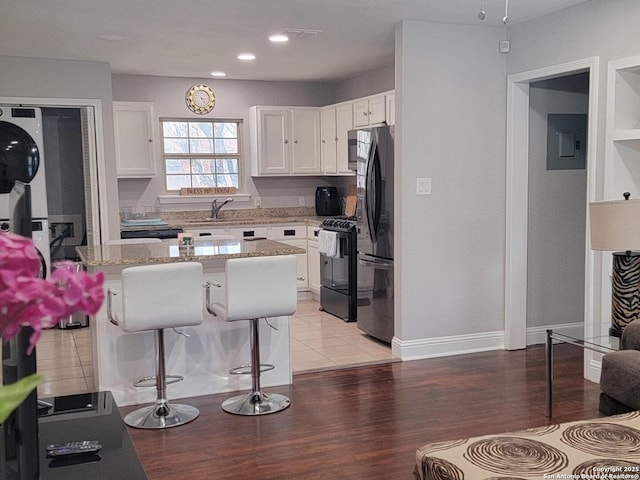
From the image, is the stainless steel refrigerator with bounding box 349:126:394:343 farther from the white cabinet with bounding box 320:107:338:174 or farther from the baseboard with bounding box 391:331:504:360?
the white cabinet with bounding box 320:107:338:174

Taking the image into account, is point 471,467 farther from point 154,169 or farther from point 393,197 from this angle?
point 154,169

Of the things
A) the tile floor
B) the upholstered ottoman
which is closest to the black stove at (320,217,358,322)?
the tile floor

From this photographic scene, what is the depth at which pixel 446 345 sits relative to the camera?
4.93 metres

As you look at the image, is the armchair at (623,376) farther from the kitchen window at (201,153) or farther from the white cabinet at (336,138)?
the kitchen window at (201,153)

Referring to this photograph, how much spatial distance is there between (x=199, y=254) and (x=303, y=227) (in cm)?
333

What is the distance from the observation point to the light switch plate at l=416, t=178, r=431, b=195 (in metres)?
4.74

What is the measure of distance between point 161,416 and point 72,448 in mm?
2307

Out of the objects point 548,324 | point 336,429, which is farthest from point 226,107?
point 336,429

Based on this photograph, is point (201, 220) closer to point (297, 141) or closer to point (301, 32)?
point (297, 141)

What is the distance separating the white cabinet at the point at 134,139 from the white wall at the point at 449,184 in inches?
119

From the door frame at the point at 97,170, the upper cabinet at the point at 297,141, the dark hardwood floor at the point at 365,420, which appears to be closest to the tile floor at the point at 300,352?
the dark hardwood floor at the point at 365,420

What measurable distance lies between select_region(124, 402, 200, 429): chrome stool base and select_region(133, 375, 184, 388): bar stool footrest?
141mm

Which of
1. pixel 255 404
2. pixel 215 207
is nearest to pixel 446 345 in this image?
pixel 255 404

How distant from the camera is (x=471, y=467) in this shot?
1.93 metres
